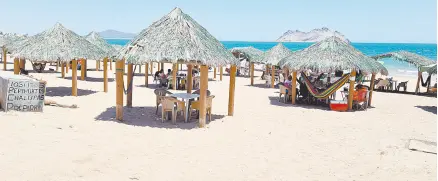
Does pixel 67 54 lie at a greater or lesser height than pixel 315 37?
lesser

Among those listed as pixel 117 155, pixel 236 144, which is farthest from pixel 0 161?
pixel 236 144

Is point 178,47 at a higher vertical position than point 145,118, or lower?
higher

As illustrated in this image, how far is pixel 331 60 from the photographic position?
11.5 meters

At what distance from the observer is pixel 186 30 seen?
849 cm

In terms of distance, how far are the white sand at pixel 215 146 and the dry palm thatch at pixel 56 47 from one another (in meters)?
2.00

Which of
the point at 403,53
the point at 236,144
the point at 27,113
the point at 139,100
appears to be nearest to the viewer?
the point at 236,144

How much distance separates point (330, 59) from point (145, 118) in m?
6.02

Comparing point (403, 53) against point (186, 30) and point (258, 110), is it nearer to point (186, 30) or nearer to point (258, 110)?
point (258, 110)

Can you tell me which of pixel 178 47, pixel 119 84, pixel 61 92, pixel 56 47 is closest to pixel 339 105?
pixel 178 47

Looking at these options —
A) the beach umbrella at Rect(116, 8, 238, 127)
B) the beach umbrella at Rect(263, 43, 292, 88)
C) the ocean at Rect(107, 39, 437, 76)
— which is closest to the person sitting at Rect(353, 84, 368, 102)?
the beach umbrella at Rect(116, 8, 238, 127)

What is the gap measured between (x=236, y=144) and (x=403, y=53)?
13.5m

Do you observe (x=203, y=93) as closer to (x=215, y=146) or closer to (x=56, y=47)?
(x=215, y=146)

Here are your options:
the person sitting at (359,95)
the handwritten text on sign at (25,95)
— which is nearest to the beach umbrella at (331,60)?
the person sitting at (359,95)

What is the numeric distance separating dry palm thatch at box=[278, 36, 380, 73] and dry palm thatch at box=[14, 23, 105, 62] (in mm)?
6683
